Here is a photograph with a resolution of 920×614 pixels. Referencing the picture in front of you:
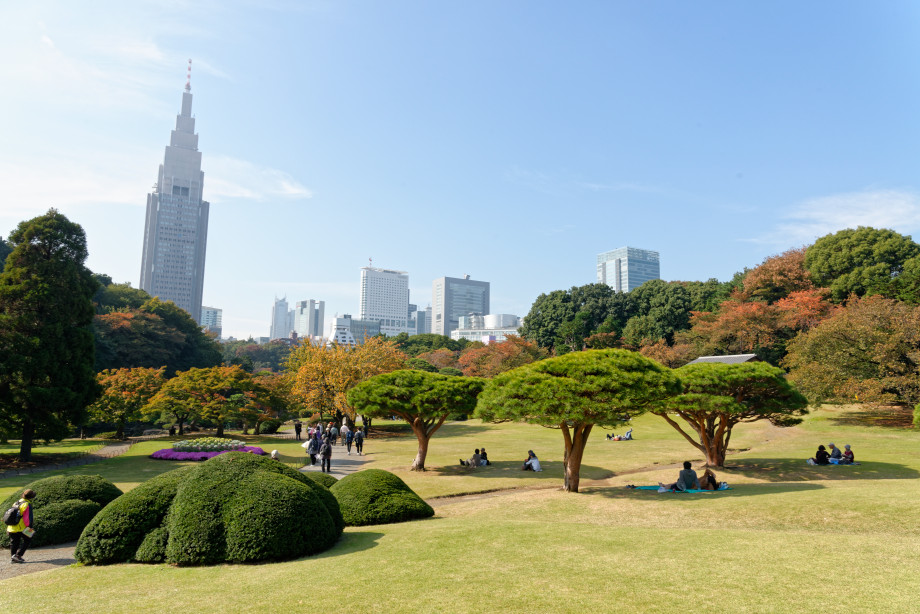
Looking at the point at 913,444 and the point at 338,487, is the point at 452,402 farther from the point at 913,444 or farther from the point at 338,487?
the point at 913,444

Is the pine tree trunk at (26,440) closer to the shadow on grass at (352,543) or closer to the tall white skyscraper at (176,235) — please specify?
the shadow on grass at (352,543)

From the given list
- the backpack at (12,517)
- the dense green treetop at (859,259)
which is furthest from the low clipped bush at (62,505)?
the dense green treetop at (859,259)

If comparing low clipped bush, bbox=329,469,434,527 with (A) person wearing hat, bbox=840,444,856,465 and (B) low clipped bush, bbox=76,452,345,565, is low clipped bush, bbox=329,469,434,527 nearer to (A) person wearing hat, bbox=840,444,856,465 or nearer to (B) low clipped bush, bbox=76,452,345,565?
(B) low clipped bush, bbox=76,452,345,565

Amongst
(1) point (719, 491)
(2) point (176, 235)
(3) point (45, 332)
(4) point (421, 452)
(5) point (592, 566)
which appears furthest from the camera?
(2) point (176, 235)

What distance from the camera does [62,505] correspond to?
1105 centimetres

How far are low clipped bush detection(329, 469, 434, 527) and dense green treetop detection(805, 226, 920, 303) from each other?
160 feet

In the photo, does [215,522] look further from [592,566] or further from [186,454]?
[186,454]

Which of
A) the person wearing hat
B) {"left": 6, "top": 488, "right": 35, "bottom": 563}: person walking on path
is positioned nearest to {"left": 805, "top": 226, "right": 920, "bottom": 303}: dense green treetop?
the person wearing hat

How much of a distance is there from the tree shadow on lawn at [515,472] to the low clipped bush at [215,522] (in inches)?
487

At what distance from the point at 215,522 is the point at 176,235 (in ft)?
678

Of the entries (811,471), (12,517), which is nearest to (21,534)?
(12,517)

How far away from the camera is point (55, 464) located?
75.8 feet

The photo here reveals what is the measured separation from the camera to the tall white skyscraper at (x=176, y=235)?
595 feet

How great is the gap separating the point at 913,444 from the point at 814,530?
65.2ft
